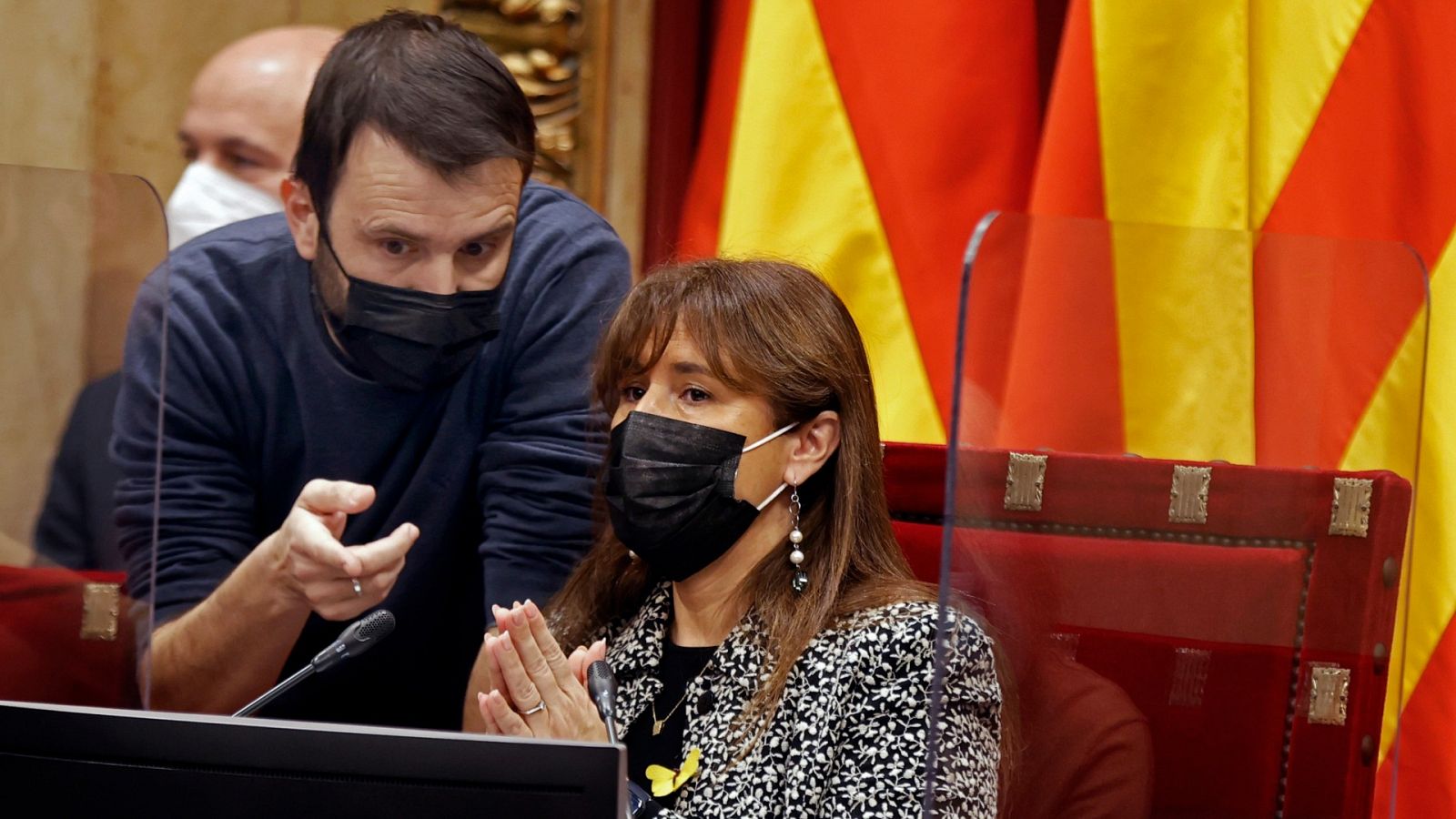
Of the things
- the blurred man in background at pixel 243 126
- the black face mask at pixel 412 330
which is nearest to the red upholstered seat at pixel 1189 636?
the black face mask at pixel 412 330

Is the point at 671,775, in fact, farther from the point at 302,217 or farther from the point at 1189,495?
the point at 302,217

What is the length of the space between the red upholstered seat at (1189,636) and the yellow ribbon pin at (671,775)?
42 centimetres

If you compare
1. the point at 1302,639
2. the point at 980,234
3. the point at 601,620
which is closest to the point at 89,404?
the point at 601,620

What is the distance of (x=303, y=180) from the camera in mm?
2000

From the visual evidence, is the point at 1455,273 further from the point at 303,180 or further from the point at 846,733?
the point at 303,180

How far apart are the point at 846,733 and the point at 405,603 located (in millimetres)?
688

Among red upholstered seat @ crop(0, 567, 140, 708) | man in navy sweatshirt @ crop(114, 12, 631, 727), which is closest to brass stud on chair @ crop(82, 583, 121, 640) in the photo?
red upholstered seat @ crop(0, 567, 140, 708)

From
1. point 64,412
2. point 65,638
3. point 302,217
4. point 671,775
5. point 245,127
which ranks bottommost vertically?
point 671,775

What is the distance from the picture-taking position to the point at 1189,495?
1386 millimetres

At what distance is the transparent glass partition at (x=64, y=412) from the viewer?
1.65 metres

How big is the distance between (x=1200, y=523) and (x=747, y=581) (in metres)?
0.59

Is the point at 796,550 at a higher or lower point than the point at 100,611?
higher

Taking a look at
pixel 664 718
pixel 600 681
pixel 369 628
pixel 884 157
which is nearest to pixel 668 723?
pixel 664 718

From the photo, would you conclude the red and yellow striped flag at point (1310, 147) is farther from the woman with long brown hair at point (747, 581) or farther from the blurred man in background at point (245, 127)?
the blurred man in background at point (245, 127)
